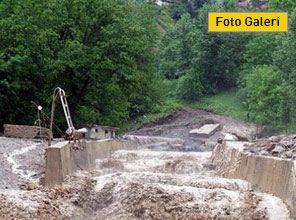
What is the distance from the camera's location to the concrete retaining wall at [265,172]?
959cm

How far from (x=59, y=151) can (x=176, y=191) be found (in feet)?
10.3

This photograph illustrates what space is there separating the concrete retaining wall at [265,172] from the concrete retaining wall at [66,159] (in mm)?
4216

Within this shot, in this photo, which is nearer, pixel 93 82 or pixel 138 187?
pixel 138 187

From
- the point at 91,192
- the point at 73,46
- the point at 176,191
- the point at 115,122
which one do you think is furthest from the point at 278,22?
the point at 115,122

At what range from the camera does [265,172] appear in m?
11.8

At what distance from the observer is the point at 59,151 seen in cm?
1252

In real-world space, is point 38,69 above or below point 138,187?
above

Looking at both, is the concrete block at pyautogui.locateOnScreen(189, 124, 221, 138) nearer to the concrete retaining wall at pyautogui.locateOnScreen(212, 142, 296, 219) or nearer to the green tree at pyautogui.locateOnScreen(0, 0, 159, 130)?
the green tree at pyautogui.locateOnScreen(0, 0, 159, 130)

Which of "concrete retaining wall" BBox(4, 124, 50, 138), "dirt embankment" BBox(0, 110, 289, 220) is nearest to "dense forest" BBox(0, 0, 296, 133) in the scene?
"concrete retaining wall" BBox(4, 124, 50, 138)

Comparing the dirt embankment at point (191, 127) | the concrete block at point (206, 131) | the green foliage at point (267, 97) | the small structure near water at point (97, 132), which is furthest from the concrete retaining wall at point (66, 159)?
the concrete block at point (206, 131)

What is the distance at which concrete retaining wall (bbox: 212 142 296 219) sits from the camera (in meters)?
9.59

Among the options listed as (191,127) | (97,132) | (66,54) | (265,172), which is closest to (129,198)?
(265,172)

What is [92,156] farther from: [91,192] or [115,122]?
[115,122]

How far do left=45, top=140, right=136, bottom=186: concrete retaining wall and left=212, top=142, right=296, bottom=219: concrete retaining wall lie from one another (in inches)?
166
